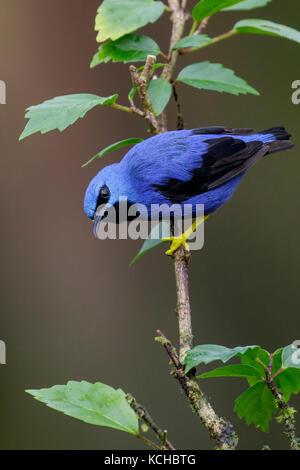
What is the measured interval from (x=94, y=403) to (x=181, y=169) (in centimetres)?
170

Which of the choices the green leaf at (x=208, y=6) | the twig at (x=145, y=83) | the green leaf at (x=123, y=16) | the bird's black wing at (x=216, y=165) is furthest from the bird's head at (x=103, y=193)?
the green leaf at (x=208, y=6)

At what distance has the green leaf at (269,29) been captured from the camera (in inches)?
97.6

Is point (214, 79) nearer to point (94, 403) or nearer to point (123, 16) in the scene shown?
point (123, 16)

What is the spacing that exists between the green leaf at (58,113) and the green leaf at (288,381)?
110 centimetres

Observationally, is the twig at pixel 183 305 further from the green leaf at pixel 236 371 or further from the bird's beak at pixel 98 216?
the bird's beak at pixel 98 216

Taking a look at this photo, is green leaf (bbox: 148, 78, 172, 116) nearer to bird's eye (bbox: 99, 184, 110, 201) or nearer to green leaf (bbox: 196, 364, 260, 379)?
bird's eye (bbox: 99, 184, 110, 201)

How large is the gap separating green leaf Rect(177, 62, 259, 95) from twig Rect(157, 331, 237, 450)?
4.04 feet

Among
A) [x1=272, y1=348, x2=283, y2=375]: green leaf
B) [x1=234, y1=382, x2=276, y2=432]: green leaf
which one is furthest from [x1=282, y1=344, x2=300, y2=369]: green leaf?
[x1=234, y1=382, x2=276, y2=432]: green leaf

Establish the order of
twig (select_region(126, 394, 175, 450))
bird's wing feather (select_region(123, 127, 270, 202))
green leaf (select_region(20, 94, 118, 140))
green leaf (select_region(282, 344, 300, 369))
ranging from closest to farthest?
twig (select_region(126, 394, 175, 450)), green leaf (select_region(282, 344, 300, 369)), green leaf (select_region(20, 94, 118, 140)), bird's wing feather (select_region(123, 127, 270, 202))

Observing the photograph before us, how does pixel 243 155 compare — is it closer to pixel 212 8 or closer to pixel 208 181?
pixel 208 181

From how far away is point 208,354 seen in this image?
168cm

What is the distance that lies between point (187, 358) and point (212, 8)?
1626 millimetres

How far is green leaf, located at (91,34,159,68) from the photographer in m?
2.62
